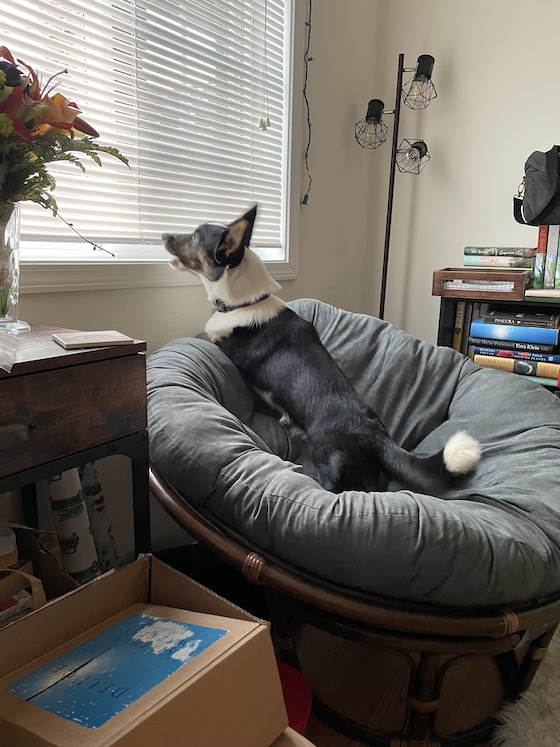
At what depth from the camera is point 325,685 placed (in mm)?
1346

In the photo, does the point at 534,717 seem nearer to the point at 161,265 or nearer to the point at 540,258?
the point at 161,265

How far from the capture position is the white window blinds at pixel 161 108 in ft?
4.55

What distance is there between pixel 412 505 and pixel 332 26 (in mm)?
2225

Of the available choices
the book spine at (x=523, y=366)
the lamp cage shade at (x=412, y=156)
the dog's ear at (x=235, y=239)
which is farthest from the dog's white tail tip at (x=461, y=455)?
the lamp cage shade at (x=412, y=156)

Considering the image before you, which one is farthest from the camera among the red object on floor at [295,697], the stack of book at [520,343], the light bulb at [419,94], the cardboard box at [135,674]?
the light bulb at [419,94]

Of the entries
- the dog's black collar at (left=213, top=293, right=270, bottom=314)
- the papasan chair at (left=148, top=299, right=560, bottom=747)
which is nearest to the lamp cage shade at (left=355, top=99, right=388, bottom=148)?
the dog's black collar at (left=213, top=293, right=270, bottom=314)

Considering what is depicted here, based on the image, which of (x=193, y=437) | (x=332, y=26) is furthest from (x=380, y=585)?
(x=332, y=26)

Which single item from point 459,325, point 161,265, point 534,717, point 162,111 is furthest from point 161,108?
point 534,717

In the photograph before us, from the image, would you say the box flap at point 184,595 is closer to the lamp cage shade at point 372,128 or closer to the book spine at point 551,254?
the book spine at point 551,254

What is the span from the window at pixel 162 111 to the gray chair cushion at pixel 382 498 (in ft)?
1.45

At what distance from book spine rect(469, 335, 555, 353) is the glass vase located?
1.85 m

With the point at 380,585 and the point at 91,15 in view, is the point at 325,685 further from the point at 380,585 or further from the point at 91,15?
the point at 91,15

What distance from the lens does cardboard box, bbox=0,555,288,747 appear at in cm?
68

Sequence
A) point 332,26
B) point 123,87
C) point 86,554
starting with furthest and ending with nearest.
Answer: point 332,26, point 123,87, point 86,554
